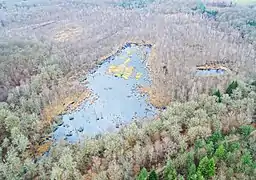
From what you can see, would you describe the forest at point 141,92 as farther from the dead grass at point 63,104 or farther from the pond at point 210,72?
the pond at point 210,72

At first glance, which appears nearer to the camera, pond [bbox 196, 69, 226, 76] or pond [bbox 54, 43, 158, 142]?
pond [bbox 54, 43, 158, 142]

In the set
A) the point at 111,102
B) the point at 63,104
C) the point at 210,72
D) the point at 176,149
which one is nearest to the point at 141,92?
the point at 111,102

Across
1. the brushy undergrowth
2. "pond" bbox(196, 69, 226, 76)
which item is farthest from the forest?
"pond" bbox(196, 69, 226, 76)

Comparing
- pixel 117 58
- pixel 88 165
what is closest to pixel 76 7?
pixel 117 58

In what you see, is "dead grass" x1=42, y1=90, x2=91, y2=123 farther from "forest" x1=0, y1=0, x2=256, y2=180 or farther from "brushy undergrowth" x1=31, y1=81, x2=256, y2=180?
"brushy undergrowth" x1=31, y1=81, x2=256, y2=180

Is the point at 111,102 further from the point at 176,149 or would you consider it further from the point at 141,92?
the point at 176,149

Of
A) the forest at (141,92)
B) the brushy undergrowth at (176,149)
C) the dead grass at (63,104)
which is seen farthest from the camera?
the dead grass at (63,104)

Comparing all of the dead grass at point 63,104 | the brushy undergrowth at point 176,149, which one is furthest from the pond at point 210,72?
the dead grass at point 63,104
